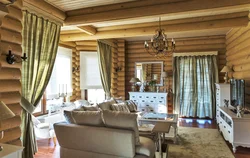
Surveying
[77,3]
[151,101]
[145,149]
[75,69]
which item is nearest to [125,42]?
[75,69]

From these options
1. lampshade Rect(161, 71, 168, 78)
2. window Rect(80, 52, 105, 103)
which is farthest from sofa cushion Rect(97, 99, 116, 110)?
lampshade Rect(161, 71, 168, 78)

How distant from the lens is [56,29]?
150 inches

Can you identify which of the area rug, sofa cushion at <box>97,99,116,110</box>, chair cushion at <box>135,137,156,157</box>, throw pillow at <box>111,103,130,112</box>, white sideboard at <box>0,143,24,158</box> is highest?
sofa cushion at <box>97,99,116,110</box>

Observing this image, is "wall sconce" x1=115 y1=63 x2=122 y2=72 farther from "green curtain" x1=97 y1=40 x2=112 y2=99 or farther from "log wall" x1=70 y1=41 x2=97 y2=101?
"log wall" x1=70 y1=41 x2=97 y2=101

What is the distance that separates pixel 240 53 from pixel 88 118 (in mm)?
4413

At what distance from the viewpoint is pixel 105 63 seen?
246 inches

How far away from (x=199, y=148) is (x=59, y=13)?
4.08 meters

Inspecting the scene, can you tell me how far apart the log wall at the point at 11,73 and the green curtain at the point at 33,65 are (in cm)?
34

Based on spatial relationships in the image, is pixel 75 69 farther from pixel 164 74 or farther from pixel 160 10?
pixel 160 10

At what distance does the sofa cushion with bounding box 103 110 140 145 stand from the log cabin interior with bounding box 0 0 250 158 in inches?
52.0

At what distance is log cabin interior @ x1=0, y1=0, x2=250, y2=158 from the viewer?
2.71m

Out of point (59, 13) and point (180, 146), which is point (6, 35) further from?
point (180, 146)

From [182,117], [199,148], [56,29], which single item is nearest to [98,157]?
[199,148]

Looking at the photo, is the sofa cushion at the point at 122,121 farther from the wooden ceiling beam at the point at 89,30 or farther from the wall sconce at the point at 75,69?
the wall sconce at the point at 75,69
